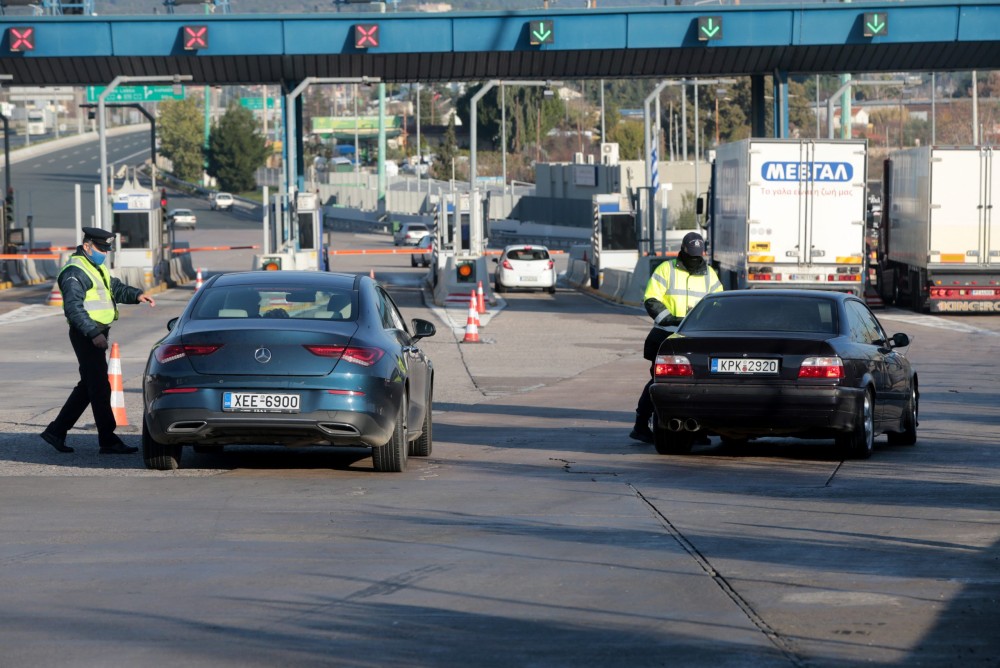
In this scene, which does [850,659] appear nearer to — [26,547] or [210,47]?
[26,547]

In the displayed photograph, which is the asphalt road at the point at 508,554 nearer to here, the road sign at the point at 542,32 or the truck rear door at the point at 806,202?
the truck rear door at the point at 806,202

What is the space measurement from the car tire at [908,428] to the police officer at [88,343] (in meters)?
6.34

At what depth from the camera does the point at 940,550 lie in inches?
331

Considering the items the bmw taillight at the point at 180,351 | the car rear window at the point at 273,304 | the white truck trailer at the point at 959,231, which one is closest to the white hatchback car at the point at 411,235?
the white truck trailer at the point at 959,231

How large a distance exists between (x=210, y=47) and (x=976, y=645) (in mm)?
34923

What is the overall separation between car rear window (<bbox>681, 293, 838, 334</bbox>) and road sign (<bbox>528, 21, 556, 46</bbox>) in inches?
1012

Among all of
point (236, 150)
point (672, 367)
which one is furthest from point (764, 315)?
point (236, 150)

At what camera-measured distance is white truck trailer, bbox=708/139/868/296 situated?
108 ft

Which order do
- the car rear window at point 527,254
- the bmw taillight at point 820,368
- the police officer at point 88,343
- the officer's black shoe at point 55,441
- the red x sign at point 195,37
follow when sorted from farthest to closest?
1. the car rear window at point 527,254
2. the red x sign at point 195,37
3. the officer's black shoe at point 55,441
4. the police officer at point 88,343
5. the bmw taillight at point 820,368

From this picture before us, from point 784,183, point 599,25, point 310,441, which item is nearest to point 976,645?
point 310,441

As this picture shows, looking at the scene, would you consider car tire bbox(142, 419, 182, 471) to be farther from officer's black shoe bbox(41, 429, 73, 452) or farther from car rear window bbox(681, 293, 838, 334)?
car rear window bbox(681, 293, 838, 334)

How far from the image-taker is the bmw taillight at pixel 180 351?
11.0m

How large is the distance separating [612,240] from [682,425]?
40399mm

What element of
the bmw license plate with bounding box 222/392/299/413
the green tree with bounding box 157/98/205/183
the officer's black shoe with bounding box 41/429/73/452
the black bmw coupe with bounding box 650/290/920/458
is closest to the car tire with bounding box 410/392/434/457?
the black bmw coupe with bounding box 650/290/920/458
